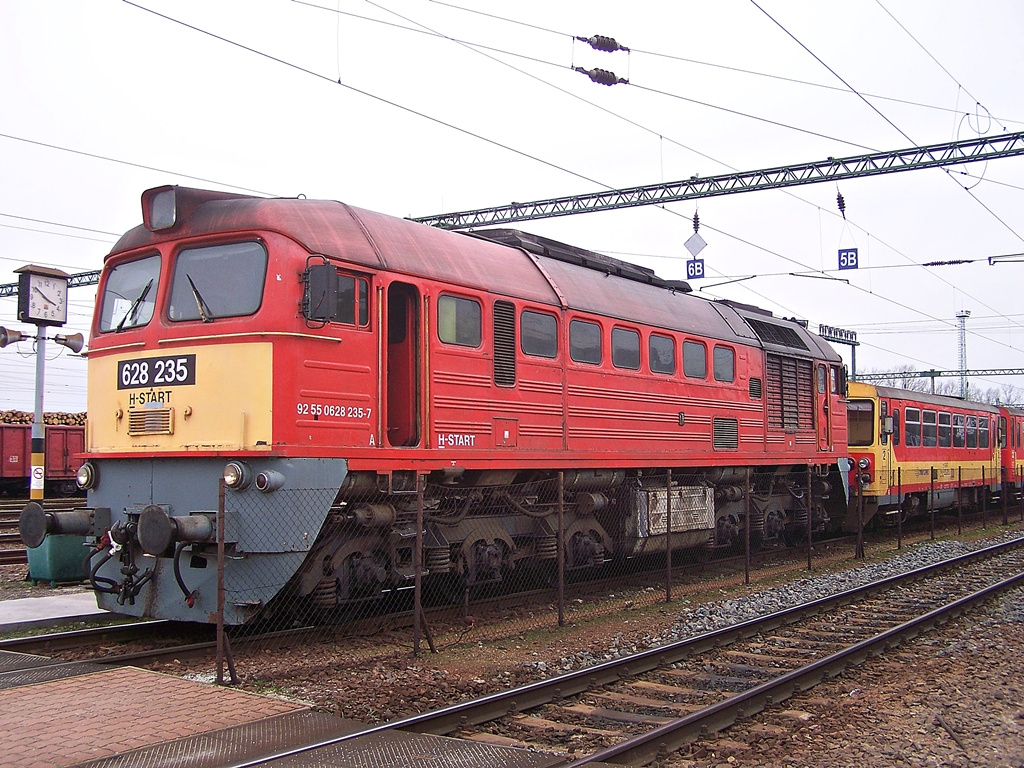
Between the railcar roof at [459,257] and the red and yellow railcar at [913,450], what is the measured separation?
745 centimetres

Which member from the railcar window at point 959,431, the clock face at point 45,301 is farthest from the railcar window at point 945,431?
the clock face at point 45,301

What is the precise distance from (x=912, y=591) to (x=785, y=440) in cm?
471

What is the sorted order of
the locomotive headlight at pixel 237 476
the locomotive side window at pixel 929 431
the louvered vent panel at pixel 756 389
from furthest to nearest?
1. the locomotive side window at pixel 929 431
2. the louvered vent panel at pixel 756 389
3. the locomotive headlight at pixel 237 476

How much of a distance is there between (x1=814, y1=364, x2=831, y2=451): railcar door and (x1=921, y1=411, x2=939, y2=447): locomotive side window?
746 centimetres

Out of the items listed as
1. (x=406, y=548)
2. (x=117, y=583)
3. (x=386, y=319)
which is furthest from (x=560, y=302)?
(x=117, y=583)

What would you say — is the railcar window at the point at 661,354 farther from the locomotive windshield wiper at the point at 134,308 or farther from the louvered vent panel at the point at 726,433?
the locomotive windshield wiper at the point at 134,308

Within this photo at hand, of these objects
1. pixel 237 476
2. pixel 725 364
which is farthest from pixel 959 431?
pixel 237 476

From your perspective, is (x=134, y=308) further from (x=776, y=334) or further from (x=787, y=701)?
(x=776, y=334)

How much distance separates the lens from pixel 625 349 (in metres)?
13.5

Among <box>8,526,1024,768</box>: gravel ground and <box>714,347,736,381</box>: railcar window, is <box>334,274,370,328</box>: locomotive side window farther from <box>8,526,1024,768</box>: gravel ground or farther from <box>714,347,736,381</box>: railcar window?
<box>714,347,736,381</box>: railcar window

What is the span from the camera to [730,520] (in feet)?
55.4

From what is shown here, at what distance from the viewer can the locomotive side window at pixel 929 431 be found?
83.5ft

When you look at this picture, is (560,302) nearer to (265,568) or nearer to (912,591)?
(265,568)

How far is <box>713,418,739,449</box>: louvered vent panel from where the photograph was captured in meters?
15.7
